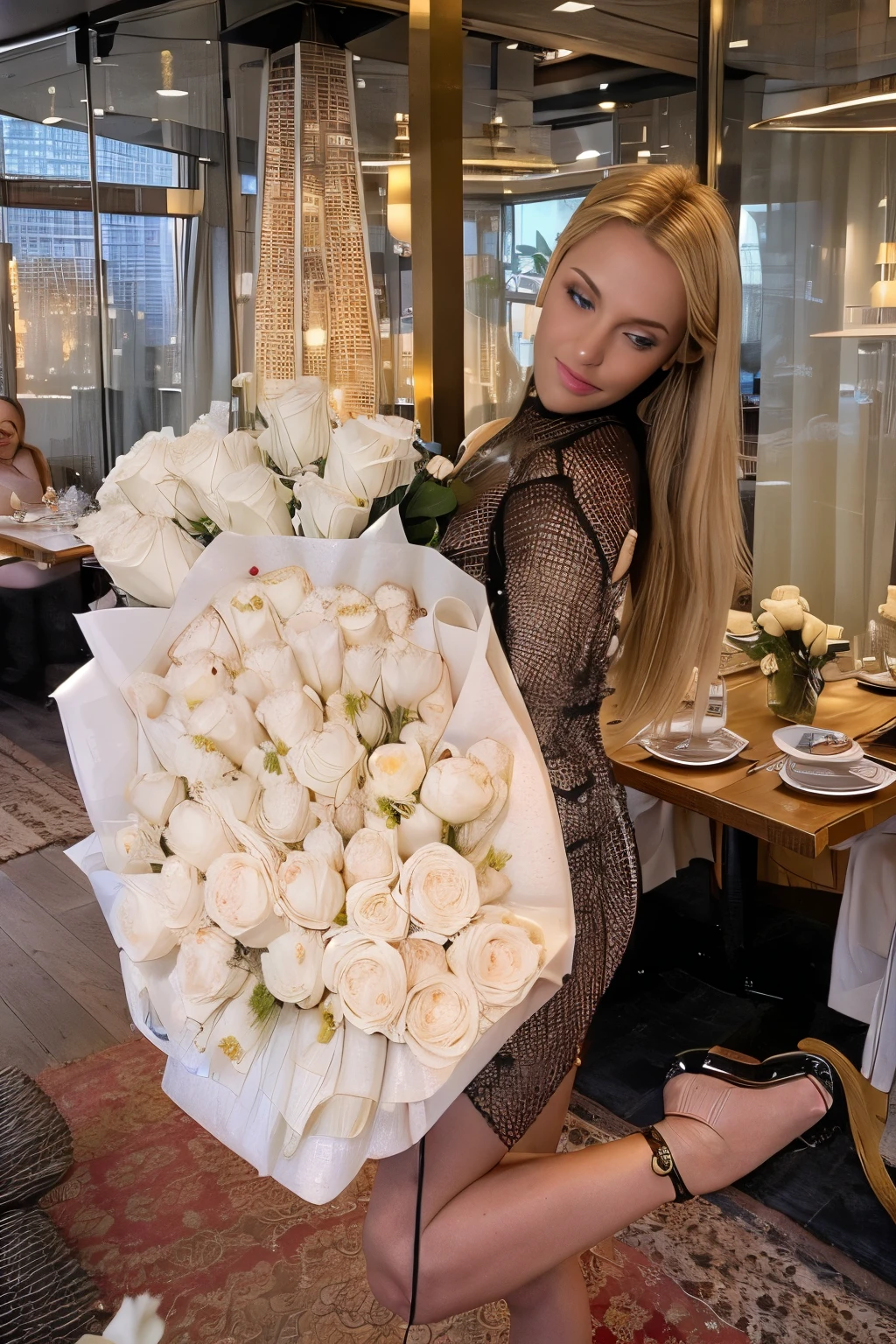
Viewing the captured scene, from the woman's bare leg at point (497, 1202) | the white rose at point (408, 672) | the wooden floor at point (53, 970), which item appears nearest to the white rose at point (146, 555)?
the white rose at point (408, 672)

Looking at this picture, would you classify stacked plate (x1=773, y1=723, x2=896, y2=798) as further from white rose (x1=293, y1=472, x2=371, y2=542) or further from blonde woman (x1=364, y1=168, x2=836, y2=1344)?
white rose (x1=293, y1=472, x2=371, y2=542)

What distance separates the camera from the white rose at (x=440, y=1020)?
904 millimetres

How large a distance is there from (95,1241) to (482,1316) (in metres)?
0.78

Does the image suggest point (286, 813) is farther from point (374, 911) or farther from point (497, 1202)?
point (497, 1202)

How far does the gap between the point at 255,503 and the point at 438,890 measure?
Answer: 1.35ft

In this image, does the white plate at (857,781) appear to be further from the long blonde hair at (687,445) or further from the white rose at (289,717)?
the white rose at (289,717)

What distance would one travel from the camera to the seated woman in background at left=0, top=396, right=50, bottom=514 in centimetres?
584

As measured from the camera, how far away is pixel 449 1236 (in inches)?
48.0

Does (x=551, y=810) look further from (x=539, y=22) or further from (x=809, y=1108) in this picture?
(x=539, y=22)

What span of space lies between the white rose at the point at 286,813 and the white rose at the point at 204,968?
3.7 inches

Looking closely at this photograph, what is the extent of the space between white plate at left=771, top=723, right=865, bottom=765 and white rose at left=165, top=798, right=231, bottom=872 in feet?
5.80

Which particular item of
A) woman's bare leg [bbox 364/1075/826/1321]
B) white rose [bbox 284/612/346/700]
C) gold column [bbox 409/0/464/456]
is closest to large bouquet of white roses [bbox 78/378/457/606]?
white rose [bbox 284/612/346/700]

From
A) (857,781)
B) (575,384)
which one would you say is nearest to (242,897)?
(575,384)

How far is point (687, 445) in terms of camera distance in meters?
1.42
